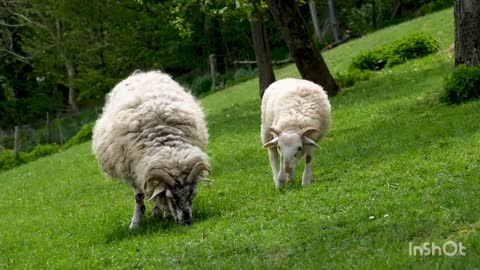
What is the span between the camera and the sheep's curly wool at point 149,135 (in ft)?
28.3

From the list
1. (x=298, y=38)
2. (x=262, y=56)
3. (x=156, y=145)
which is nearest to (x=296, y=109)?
(x=156, y=145)

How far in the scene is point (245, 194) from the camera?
9.90 m

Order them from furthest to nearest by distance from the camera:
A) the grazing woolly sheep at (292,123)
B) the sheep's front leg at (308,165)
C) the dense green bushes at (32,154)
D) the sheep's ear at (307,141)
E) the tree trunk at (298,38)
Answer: the dense green bushes at (32,154)
the tree trunk at (298,38)
the sheep's front leg at (308,165)
the sheep's ear at (307,141)
the grazing woolly sheep at (292,123)

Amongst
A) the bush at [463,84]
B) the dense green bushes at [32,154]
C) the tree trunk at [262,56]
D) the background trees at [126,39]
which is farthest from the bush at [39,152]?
the bush at [463,84]

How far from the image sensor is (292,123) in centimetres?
955

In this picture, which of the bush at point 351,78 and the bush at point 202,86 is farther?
the bush at point 202,86

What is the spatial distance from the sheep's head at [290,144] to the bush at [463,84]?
15.2 feet

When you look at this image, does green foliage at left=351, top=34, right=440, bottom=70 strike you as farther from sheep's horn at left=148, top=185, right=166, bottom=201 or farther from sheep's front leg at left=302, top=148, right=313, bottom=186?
sheep's horn at left=148, top=185, right=166, bottom=201

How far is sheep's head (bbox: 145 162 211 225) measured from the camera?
8.43 metres

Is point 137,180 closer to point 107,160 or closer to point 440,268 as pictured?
point 107,160

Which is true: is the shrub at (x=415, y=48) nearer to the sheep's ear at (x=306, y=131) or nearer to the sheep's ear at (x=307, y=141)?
the sheep's ear at (x=306, y=131)

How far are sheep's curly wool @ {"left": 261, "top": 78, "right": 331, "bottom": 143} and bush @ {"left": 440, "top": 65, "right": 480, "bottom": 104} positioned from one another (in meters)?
3.68

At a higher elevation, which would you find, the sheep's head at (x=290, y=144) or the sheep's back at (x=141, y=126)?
the sheep's back at (x=141, y=126)

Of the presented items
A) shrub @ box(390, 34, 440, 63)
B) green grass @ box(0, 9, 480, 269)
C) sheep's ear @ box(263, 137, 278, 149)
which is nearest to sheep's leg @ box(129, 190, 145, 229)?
green grass @ box(0, 9, 480, 269)
